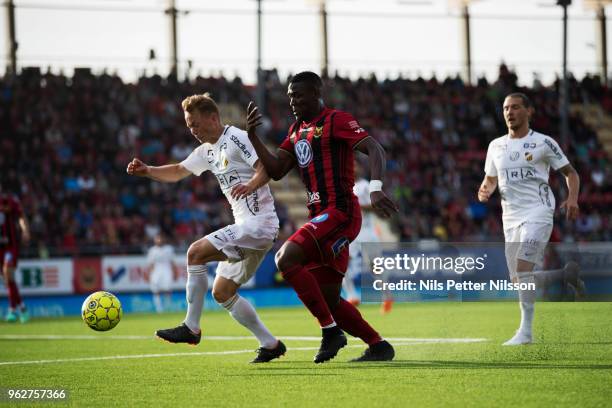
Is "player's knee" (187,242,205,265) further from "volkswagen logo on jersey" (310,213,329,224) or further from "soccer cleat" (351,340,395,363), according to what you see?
"soccer cleat" (351,340,395,363)

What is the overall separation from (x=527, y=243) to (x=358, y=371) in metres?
2.86

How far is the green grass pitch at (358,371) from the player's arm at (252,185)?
4.78ft

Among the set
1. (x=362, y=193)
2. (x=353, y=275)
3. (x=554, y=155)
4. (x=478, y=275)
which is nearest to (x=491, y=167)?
(x=554, y=155)

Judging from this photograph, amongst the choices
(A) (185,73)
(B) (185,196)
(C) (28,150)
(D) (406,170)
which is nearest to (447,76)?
(D) (406,170)

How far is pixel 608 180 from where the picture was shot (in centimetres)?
3450

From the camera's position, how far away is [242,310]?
362 inches

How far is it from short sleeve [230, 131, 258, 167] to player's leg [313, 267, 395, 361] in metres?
1.20

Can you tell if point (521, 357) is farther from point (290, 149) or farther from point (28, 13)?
point (28, 13)

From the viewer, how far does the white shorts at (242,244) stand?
905cm

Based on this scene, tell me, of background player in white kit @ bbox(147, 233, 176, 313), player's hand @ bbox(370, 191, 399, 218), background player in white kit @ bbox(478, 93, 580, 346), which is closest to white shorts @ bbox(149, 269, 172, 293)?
background player in white kit @ bbox(147, 233, 176, 313)

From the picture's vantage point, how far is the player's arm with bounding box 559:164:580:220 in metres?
9.84

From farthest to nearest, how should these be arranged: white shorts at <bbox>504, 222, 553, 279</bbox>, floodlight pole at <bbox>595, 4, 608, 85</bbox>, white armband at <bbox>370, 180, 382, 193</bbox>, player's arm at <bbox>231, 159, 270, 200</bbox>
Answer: floodlight pole at <bbox>595, 4, 608, 85</bbox>, white shorts at <bbox>504, 222, 553, 279</bbox>, player's arm at <bbox>231, 159, 270, 200</bbox>, white armband at <bbox>370, 180, 382, 193</bbox>

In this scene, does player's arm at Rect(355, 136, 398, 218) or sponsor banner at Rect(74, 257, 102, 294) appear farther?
sponsor banner at Rect(74, 257, 102, 294)

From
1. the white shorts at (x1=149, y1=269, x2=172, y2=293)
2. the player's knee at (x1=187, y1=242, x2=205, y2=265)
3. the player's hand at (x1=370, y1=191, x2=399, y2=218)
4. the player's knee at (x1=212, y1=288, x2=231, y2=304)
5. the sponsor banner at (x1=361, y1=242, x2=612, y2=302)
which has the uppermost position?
the player's hand at (x1=370, y1=191, x2=399, y2=218)
